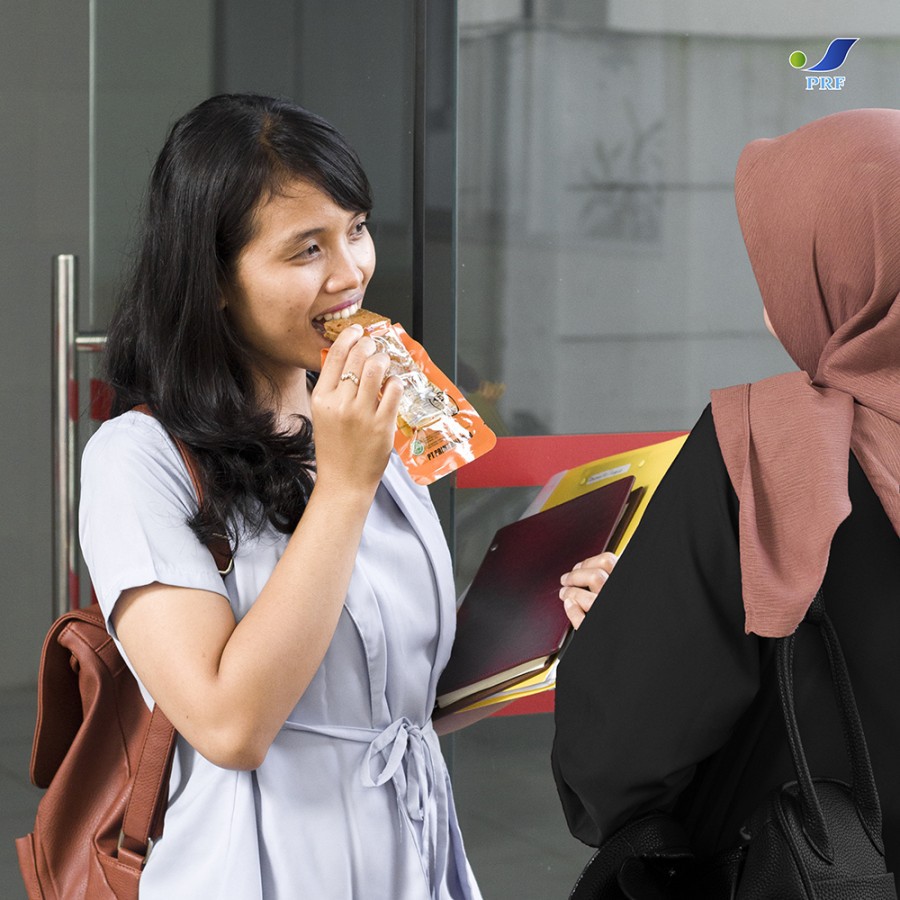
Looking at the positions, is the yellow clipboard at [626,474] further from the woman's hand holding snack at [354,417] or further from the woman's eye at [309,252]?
the woman's eye at [309,252]

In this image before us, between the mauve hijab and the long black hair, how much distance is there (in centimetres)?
64

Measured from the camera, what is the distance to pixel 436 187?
2816mm

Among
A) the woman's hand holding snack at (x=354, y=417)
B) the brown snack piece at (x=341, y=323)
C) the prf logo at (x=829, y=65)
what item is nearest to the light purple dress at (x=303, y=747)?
the woman's hand holding snack at (x=354, y=417)

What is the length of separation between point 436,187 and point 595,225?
0.38m

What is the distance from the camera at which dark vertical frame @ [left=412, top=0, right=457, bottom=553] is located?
279cm

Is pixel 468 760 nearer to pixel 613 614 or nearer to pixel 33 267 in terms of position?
pixel 33 267

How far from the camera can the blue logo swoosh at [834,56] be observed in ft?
10.2

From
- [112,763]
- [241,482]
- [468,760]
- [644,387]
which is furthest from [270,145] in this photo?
[468,760]

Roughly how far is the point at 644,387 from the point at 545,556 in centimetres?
109

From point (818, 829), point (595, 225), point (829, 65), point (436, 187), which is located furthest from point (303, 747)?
point (829, 65)

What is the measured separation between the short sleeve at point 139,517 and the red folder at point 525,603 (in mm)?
427

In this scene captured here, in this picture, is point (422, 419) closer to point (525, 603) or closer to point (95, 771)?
point (525, 603)

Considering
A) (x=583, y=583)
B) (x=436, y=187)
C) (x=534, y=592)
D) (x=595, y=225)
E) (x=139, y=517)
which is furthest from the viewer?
(x=595, y=225)

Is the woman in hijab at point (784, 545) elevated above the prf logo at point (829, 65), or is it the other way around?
the prf logo at point (829, 65)
